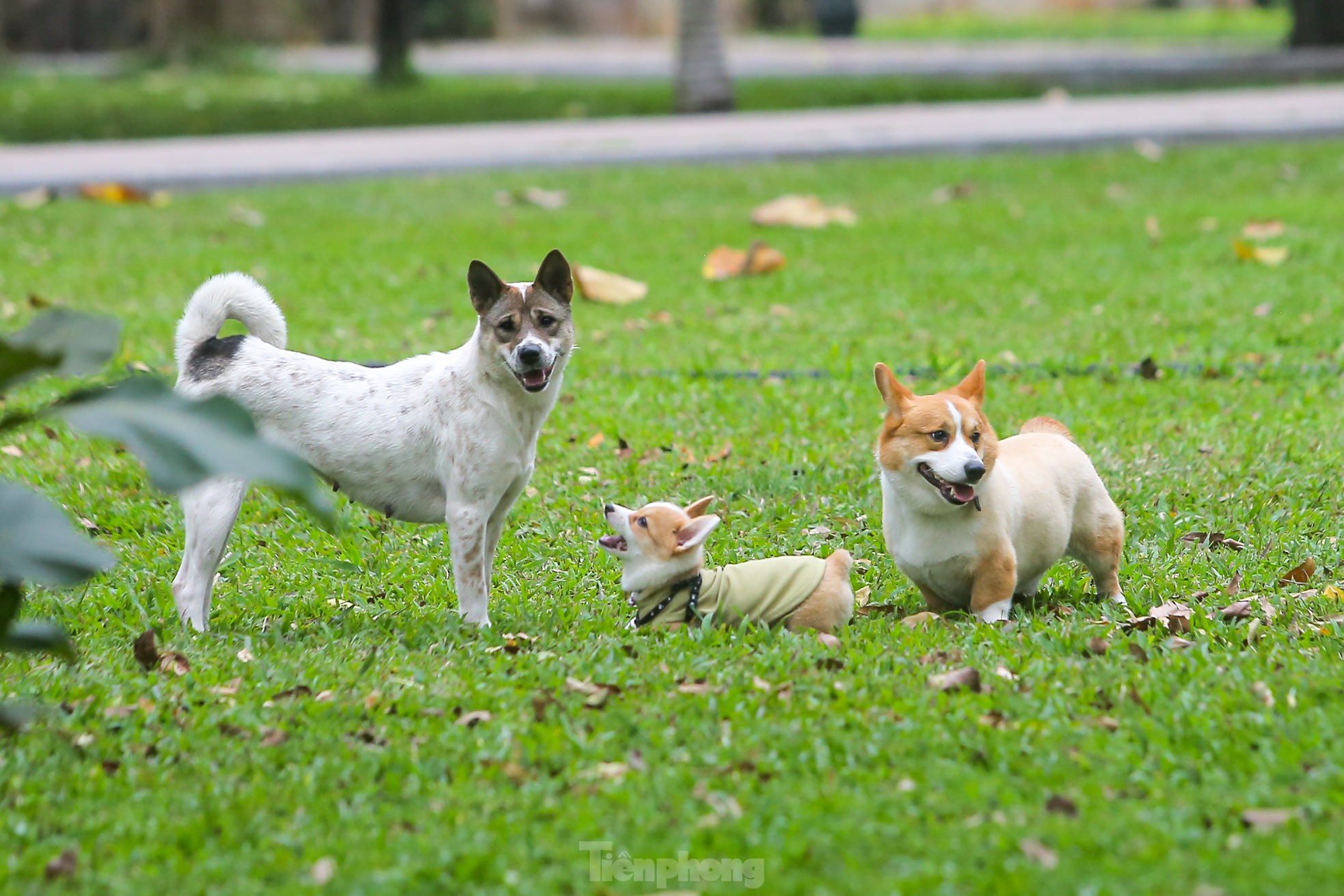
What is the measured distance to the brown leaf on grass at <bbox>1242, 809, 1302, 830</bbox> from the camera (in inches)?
136

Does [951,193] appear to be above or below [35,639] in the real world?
below

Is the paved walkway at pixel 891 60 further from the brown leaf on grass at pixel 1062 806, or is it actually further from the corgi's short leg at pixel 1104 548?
the brown leaf on grass at pixel 1062 806

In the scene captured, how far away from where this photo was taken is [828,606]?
4.79 m

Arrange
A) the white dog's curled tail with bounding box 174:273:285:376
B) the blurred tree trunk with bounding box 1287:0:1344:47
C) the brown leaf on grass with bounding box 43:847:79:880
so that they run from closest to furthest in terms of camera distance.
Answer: the brown leaf on grass with bounding box 43:847:79:880
the white dog's curled tail with bounding box 174:273:285:376
the blurred tree trunk with bounding box 1287:0:1344:47

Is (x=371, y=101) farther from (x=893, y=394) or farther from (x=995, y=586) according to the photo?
(x=995, y=586)

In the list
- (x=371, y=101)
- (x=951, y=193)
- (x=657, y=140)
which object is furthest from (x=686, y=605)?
(x=371, y=101)

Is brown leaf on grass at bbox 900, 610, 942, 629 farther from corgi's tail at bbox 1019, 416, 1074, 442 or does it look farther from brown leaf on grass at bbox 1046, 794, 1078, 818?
brown leaf on grass at bbox 1046, 794, 1078, 818

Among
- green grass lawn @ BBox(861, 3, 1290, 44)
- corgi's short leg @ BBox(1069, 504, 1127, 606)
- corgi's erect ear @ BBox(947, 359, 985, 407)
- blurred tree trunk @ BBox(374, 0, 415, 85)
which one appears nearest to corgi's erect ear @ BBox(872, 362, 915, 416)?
corgi's erect ear @ BBox(947, 359, 985, 407)

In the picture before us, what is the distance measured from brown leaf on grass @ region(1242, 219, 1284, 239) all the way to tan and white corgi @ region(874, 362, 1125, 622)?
713 cm

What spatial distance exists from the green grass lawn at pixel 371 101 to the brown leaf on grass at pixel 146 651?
54.9ft

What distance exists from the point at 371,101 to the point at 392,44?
312 cm

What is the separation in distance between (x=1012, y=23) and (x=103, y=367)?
112 ft

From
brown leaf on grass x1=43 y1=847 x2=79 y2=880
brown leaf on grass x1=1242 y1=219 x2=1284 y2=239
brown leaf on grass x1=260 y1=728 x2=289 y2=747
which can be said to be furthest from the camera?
brown leaf on grass x1=1242 y1=219 x2=1284 y2=239

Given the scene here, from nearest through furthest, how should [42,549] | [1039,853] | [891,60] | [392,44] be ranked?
[42,549] < [1039,853] < [392,44] < [891,60]
